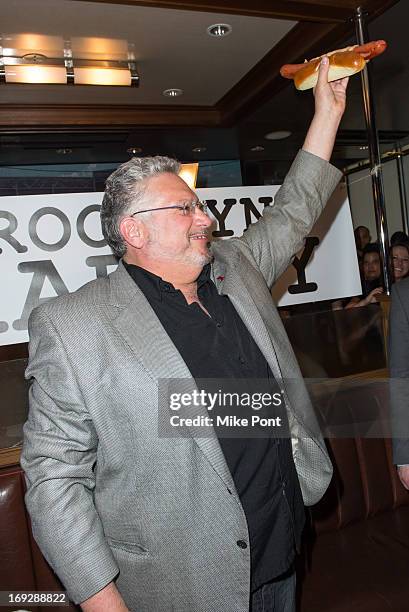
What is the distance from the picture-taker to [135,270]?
48.8 inches

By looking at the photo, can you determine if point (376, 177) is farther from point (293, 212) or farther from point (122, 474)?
point (122, 474)

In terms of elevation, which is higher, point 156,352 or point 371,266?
point 371,266

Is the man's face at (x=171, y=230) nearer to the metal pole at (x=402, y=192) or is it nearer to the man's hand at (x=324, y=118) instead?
the man's hand at (x=324, y=118)

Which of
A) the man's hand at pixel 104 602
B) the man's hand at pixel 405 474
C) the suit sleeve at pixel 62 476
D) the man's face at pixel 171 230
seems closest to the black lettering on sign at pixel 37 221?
the man's face at pixel 171 230

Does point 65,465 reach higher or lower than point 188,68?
lower

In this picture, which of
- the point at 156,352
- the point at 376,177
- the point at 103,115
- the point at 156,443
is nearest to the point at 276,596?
the point at 156,443

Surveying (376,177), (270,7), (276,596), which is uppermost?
(270,7)

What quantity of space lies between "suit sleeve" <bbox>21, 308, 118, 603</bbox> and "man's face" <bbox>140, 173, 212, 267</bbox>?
12.7 inches

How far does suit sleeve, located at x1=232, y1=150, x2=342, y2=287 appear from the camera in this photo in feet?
4.71

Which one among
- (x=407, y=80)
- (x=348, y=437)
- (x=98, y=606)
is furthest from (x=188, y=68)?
(x=98, y=606)

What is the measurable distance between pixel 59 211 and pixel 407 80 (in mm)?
3970

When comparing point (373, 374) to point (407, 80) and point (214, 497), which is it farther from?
point (407, 80)

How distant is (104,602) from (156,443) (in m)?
0.32

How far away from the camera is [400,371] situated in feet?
5.47
